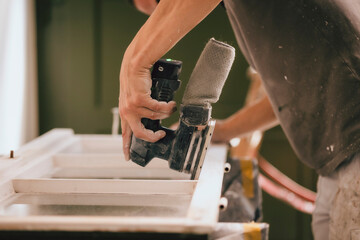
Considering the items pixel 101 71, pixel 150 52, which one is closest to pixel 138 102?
pixel 150 52

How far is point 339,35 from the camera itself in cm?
99

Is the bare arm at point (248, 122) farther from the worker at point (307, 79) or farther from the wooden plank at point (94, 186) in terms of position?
the wooden plank at point (94, 186)

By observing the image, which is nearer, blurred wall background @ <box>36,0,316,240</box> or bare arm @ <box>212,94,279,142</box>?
bare arm @ <box>212,94,279,142</box>

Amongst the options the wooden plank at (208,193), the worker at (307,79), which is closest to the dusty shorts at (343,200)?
the worker at (307,79)

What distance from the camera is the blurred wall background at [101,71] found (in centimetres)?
309

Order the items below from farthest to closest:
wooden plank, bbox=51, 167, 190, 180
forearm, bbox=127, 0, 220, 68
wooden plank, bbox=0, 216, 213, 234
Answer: wooden plank, bbox=51, 167, 190, 180
forearm, bbox=127, 0, 220, 68
wooden plank, bbox=0, 216, 213, 234

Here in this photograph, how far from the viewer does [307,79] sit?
3.38 feet

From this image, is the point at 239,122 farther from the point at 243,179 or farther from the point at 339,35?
the point at 339,35

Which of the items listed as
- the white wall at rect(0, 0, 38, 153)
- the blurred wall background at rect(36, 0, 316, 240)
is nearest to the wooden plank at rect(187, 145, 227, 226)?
the white wall at rect(0, 0, 38, 153)

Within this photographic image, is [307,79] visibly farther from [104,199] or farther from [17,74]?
[17,74]

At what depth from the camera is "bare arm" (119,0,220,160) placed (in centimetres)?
87

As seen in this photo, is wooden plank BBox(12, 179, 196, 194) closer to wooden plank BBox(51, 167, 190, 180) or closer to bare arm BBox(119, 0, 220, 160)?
bare arm BBox(119, 0, 220, 160)

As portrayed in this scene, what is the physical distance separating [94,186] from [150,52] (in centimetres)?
30

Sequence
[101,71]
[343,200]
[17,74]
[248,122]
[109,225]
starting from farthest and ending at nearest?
1. [101,71]
2. [17,74]
3. [248,122]
4. [343,200]
5. [109,225]
